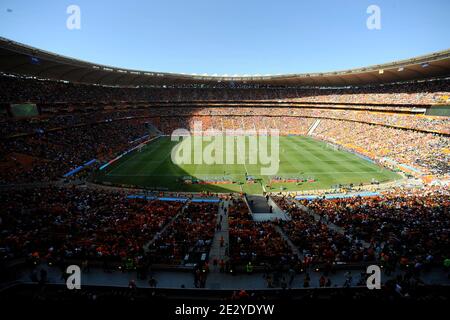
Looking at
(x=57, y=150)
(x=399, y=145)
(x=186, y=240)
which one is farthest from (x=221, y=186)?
(x=399, y=145)

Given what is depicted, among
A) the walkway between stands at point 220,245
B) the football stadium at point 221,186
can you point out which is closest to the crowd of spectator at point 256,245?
the football stadium at point 221,186

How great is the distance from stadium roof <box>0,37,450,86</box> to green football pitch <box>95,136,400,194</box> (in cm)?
1934

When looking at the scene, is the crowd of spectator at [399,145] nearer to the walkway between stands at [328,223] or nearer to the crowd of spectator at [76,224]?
the walkway between stands at [328,223]

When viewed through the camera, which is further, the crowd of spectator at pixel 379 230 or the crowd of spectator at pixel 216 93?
the crowd of spectator at pixel 216 93

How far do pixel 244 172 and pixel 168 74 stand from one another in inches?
1804

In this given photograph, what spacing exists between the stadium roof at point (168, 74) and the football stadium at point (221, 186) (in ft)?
1.64

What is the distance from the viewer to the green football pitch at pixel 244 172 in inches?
1198

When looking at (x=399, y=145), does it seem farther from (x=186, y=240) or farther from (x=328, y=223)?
(x=186, y=240)

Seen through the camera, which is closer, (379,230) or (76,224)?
(379,230)

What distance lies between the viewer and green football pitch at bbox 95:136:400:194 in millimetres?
30422

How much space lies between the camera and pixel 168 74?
2729 inches
